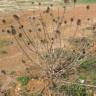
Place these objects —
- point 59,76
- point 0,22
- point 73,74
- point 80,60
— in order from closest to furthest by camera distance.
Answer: point 59,76
point 80,60
point 73,74
point 0,22

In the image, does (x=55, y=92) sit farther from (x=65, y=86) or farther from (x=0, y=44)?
(x=0, y=44)

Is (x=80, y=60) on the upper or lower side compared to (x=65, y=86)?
upper

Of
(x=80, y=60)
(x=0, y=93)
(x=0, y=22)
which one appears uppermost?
(x=0, y=22)

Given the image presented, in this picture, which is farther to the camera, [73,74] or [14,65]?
[14,65]

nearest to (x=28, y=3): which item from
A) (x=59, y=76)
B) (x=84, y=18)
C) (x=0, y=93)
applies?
(x=84, y=18)

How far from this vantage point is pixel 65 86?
7980mm

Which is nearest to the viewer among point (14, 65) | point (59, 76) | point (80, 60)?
point (59, 76)

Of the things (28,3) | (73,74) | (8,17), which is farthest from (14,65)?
(28,3)

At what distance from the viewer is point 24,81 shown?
9859 mm

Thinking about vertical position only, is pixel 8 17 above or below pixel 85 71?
above

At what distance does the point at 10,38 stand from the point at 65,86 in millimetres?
6444

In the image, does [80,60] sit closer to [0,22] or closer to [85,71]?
[85,71]

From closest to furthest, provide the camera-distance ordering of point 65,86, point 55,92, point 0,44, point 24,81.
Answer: point 55,92, point 65,86, point 24,81, point 0,44

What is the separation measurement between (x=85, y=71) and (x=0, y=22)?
6.12 meters
